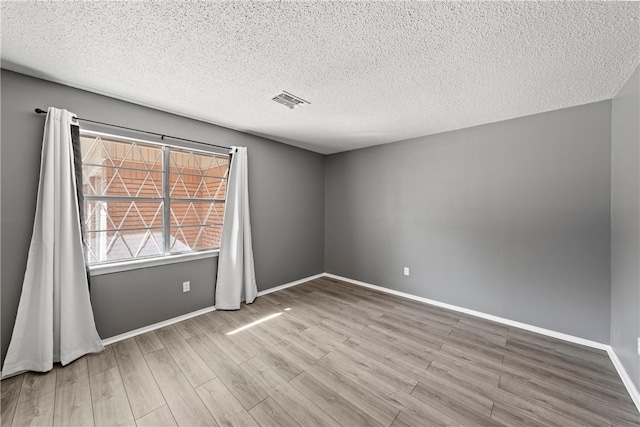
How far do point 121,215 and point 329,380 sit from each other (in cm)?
250

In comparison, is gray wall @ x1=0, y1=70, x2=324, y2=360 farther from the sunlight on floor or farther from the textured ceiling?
the sunlight on floor

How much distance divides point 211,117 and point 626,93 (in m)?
3.82

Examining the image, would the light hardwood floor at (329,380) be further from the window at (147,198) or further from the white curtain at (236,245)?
the window at (147,198)

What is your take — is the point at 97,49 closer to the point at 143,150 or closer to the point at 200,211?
the point at 143,150

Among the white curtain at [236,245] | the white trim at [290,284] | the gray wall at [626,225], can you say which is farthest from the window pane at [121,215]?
the gray wall at [626,225]

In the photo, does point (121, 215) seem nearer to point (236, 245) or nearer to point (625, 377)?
point (236, 245)

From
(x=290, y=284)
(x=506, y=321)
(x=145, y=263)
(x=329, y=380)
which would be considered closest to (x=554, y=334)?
(x=506, y=321)

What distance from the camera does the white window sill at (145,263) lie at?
2.17 m

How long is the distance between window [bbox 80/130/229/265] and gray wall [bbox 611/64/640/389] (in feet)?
12.7

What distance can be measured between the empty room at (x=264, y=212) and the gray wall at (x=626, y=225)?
27 millimetres

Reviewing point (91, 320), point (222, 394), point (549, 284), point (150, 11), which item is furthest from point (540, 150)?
point (91, 320)

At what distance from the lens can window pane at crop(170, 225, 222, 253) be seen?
9.06ft

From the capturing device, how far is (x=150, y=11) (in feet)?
4.07

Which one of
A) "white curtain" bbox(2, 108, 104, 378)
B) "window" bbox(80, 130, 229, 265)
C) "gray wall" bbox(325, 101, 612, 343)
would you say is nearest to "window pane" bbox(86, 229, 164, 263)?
"window" bbox(80, 130, 229, 265)
